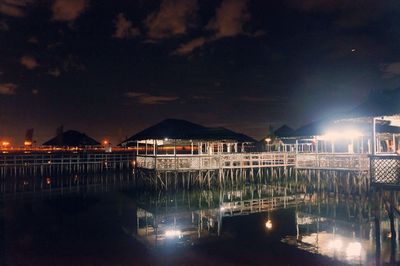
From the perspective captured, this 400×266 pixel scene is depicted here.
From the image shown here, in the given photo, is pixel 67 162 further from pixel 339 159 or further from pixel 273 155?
pixel 339 159

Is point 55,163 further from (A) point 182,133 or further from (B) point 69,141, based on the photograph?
(A) point 182,133

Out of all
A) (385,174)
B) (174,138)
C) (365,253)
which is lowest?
(365,253)

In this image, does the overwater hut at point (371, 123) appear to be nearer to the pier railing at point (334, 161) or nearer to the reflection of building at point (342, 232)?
the pier railing at point (334, 161)

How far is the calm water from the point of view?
10328 millimetres

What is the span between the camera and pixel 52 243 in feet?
39.1

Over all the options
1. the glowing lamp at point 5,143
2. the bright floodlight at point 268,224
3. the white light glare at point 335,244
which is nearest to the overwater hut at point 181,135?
the bright floodlight at point 268,224

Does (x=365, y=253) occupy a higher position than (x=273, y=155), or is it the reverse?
(x=273, y=155)

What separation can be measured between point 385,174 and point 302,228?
373cm

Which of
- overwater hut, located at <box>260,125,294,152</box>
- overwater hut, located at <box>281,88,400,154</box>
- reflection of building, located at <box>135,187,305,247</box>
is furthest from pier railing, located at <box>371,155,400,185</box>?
overwater hut, located at <box>260,125,294,152</box>

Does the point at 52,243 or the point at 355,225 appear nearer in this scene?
the point at 52,243

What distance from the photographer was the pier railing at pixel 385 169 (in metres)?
11.8

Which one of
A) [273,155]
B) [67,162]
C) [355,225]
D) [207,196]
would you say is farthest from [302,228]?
[67,162]

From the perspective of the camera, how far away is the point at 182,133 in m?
24.0

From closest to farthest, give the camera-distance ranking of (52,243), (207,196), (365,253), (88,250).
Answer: (365,253)
(88,250)
(52,243)
(207,196)
